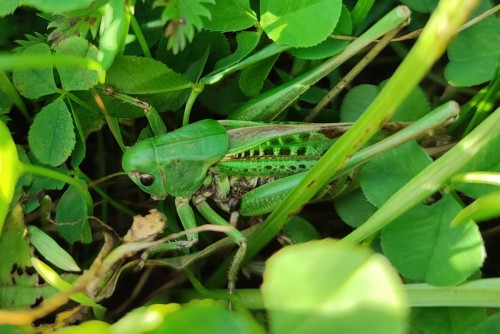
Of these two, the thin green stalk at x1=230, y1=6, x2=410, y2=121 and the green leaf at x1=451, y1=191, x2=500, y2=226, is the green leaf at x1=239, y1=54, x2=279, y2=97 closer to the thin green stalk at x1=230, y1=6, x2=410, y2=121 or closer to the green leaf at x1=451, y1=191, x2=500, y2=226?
the thin green stalk at x1=230, y1=6, x2=410, y2=121

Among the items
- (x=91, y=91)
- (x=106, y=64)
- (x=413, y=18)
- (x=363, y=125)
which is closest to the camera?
(x=363, y=125)

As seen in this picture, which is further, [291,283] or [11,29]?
[11,29]

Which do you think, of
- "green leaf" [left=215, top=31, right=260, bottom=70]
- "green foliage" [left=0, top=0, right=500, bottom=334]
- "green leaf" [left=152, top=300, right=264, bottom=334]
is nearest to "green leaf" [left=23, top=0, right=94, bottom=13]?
"green foliage" [left=0, top=0, right=500, bottom=334]

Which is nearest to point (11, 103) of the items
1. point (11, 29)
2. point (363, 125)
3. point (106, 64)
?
point (11, 29)

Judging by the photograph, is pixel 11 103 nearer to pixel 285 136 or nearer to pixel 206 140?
pixel 206 140

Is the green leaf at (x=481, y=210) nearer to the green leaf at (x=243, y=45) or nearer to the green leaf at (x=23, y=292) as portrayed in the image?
the green leaf at (x=243, y=45)

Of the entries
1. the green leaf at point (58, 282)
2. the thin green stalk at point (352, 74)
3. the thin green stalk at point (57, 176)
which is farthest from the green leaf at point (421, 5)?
the green leaf at point (58, 282)

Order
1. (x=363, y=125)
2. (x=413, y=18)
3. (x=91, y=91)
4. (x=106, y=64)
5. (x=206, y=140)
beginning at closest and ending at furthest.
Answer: (x=363, y=125) < (x=106, y=64) < (x=91, y=91) < (x=206, y=140) < (x=413, y=18)

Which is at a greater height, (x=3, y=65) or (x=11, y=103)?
(x=3, y=65)
